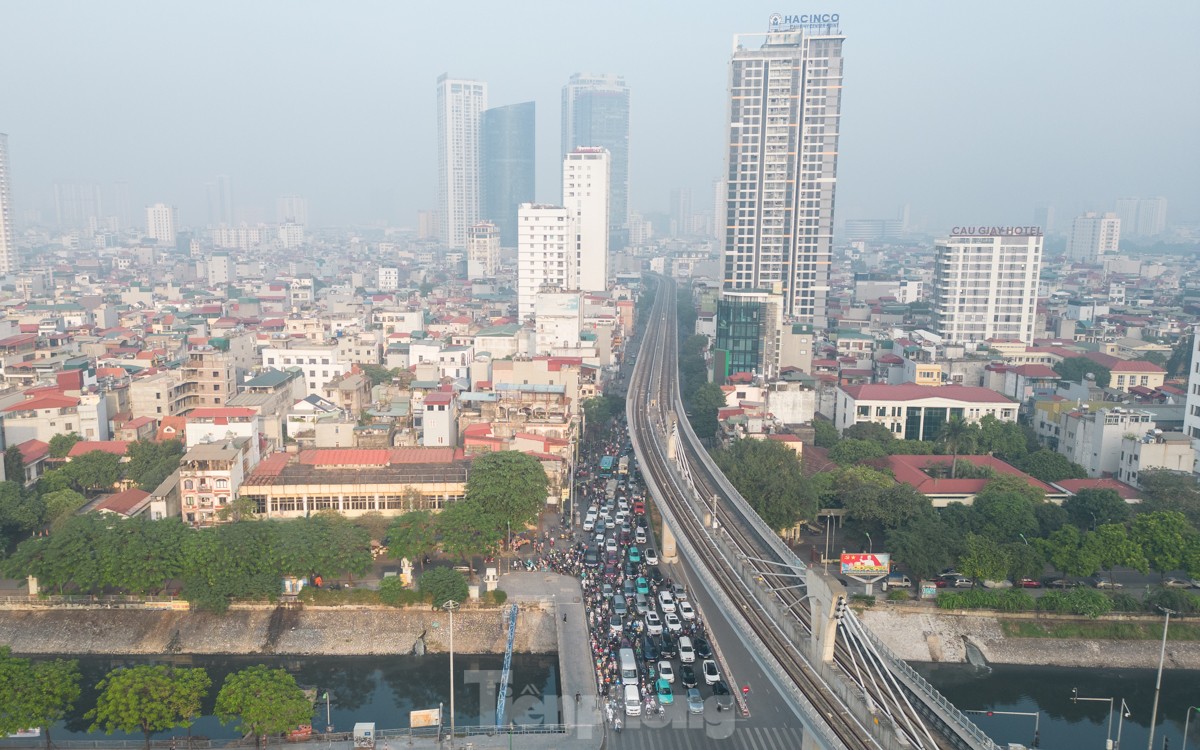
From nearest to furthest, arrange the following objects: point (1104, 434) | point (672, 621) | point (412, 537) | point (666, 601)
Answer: point (672, 621) < point (666, 601) < point (412, 537) < point (1104, 434)

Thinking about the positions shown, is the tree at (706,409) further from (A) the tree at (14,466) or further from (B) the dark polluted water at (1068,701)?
(A) the tree at (14,466)

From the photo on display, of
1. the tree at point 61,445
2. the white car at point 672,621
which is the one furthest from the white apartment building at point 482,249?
the white car at point 672,621

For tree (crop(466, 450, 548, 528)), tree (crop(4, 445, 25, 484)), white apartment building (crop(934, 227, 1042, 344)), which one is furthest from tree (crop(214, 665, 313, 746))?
white apartment building (crop(934, 227, 1042, 344))

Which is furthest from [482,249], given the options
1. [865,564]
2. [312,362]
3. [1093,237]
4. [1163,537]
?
[1163,537]

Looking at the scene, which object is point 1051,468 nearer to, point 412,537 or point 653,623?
point 653,623

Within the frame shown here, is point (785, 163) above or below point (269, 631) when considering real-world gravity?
above

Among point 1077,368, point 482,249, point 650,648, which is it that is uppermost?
point 482,249
